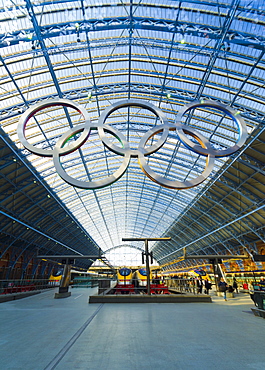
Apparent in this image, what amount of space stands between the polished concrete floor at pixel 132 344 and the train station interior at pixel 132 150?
52 millimetres

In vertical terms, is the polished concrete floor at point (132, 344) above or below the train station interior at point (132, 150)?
below

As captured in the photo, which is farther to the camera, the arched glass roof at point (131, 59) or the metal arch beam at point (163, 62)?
the metal arch beam at point (163, 62)

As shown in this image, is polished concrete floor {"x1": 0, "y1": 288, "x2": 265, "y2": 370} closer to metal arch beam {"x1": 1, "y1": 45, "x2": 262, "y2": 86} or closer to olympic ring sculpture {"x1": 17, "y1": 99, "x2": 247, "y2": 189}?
olympic ring sculpture {"x1": 17, "y1": 99, "x2": 247, "y2": 189}

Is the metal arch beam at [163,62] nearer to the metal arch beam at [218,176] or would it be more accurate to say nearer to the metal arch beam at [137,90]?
the metal arch beam at [137,90]

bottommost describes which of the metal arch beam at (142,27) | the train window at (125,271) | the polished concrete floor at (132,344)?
the polished concrete floor at (132,344)

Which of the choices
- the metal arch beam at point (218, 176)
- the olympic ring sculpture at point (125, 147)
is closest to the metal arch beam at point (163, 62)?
the metal arch beam at point (218, 176)

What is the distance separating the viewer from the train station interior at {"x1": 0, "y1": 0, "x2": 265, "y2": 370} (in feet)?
25.6

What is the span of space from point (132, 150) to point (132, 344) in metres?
6.45

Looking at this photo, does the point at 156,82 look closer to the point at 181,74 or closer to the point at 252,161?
the point at 181,74

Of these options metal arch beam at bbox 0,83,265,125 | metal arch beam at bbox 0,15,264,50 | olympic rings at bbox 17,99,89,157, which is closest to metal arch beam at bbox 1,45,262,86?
metal arch beam at bbox 0,83,265,125

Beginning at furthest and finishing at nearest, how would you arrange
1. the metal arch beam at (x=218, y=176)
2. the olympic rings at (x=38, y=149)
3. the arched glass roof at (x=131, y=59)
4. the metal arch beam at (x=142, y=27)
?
the metal arch beam at (x=218, y=176), the arched glass roof at (x=131, y=59), the metal arch beam at (x=142, y=27), the olympic rings at (x=38, y=149)

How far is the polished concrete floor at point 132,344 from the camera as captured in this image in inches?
227

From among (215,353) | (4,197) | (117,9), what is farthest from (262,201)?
(4,197)

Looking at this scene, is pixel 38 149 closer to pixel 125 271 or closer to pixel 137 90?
pixel 137 90
